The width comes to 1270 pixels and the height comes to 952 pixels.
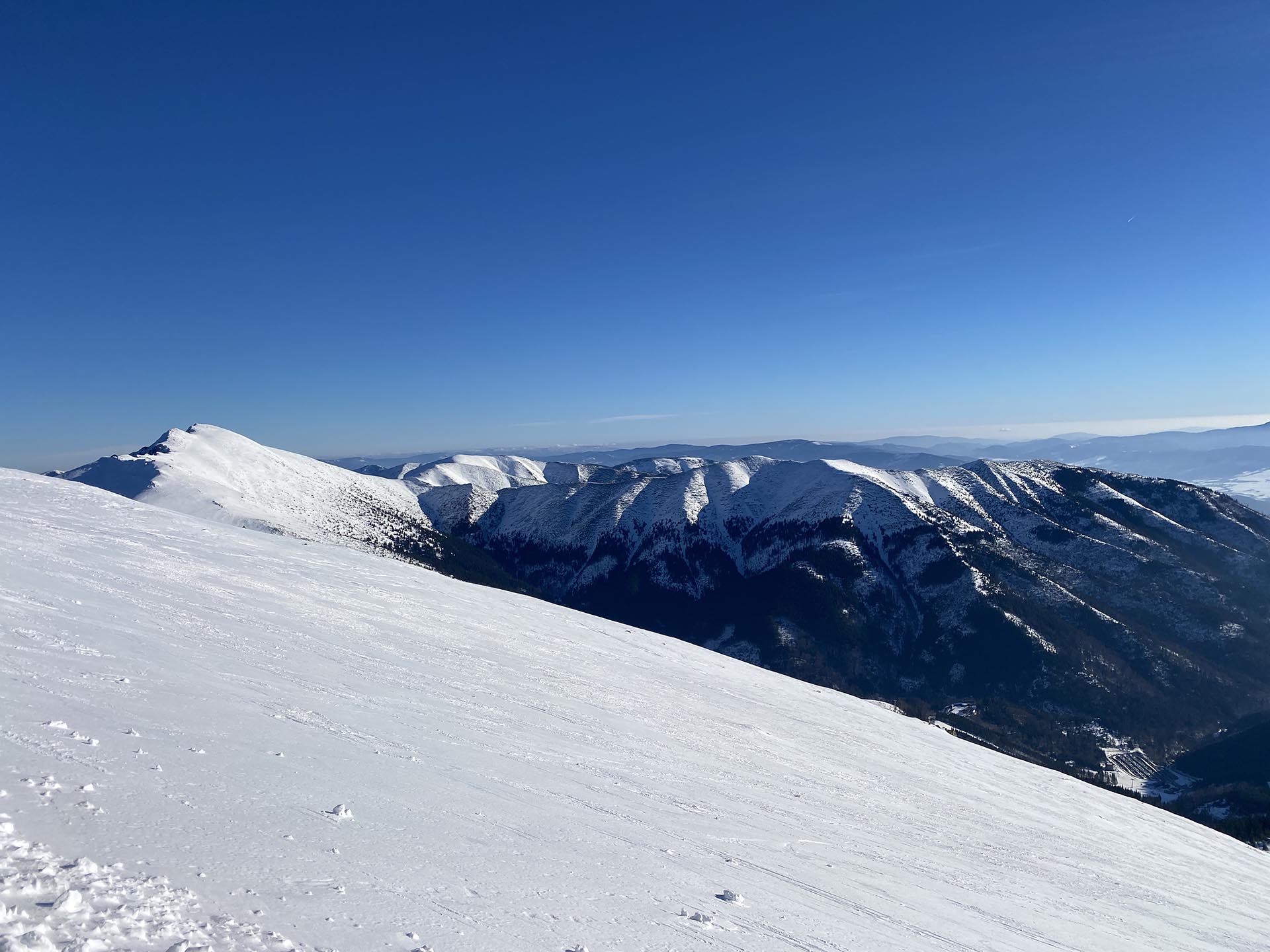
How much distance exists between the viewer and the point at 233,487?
161 meters

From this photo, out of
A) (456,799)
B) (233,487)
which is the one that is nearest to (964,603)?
(456,799)

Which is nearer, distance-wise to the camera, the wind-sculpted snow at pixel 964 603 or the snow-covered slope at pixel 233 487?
the snow-covered slope at pixel 233 487

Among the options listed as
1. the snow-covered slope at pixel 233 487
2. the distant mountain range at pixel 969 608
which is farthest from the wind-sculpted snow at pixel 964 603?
the snow-covered slope at pixel 233 487

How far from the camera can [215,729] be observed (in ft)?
45.9

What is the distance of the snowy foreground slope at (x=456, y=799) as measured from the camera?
29.3 feet

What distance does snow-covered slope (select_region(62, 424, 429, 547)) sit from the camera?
436ft

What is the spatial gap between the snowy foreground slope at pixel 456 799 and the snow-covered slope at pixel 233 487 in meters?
114

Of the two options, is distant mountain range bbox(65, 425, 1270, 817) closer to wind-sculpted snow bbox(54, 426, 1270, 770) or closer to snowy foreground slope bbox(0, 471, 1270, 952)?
wind-sculpted snow bbox(54, 426, 1270, 770)

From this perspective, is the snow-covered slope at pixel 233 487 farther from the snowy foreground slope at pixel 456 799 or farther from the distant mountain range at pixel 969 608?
the snowy foreground slope at pixel 456 799

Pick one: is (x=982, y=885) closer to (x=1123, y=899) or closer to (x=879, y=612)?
(x=1123, y=899)

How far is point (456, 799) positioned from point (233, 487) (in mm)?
179800

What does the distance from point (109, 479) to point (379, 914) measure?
613 feet

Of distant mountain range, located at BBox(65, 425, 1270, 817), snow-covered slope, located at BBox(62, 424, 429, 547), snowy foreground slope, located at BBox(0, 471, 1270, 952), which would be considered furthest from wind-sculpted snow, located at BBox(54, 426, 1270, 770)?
snowy foreground slope, located at BBox(0, 471, 1270, 952)

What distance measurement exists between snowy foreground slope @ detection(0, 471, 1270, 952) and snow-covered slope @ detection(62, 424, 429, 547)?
114 metres
